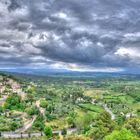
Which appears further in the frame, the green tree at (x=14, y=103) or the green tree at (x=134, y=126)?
the green tree at (x=14, y=103)

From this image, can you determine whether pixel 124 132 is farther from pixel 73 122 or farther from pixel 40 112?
pixel 40 112

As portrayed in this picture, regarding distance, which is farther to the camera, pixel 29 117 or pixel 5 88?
pixel 5 88

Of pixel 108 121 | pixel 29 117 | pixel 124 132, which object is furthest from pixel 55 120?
pixel 124 132

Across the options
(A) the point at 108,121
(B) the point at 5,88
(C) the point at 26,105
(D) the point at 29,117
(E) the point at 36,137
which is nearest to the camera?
(A) the point at 108,121

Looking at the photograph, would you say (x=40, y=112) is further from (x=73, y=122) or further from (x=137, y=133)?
(x=137, y=133)

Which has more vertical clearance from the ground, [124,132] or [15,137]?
[124,132]

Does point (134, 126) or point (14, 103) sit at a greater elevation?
point (134, 126)

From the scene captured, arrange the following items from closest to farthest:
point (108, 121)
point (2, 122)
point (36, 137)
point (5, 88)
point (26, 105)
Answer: point (108, 121)
point (36, 137)
point (2, 122)
point (26, 105)
point (5, 88)

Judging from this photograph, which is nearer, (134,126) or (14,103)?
(134,126)

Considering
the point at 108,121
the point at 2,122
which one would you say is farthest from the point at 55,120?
the point at 108,121

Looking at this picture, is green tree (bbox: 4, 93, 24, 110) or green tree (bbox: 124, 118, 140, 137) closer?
green tree (bbox: 124, 118, 140, 137)
